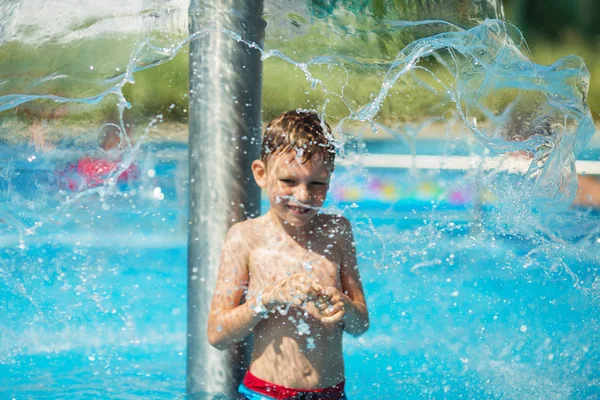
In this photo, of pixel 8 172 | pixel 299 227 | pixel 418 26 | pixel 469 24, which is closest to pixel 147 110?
pixel 8 172

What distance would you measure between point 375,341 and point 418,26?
145 cm

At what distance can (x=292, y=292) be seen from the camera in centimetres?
194

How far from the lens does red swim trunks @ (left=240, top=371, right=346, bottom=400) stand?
6.97 ft

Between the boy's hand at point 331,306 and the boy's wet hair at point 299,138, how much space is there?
1.37 ft

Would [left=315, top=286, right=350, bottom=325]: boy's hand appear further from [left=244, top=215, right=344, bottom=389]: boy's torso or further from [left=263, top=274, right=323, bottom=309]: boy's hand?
[left=244, top=215, right=344, bottom=389]: boy's torso

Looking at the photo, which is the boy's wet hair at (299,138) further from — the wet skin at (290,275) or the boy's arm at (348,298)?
the boy's arm at (348,298)

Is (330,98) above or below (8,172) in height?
above

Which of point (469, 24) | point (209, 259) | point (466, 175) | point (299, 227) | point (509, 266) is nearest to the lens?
point (299, 227)

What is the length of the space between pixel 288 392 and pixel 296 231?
47cm

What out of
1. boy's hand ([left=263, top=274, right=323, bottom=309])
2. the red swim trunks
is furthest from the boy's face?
the red swim trunks

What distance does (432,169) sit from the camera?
566cm

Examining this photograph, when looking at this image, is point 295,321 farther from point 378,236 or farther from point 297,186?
point 378,236

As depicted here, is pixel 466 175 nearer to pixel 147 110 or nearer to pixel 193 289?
pixel 147 110

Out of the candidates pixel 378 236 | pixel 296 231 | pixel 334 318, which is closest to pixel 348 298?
pixel 334 318
